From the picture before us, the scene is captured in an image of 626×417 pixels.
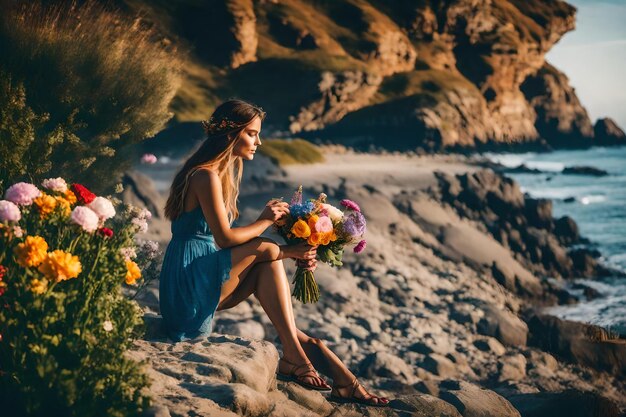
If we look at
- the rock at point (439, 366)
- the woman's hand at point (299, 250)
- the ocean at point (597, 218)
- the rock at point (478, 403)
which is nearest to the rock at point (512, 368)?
the rock at point (439, 366)

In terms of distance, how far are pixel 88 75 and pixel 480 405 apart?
7.26 metres

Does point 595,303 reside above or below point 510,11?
below

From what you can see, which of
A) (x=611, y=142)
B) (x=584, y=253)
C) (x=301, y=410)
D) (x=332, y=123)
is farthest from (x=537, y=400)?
(x=611, y=142)

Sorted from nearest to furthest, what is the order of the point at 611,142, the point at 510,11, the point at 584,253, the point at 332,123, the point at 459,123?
the point at 584,253, the point at 332,123, the point at 459,123, the point at 611,142, the point at 510,11

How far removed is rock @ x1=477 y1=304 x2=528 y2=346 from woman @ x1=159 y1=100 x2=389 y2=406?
6.85 metres

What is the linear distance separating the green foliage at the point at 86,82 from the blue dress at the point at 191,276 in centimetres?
382

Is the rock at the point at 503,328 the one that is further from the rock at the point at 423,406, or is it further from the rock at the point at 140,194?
the rock at the point at 140,194

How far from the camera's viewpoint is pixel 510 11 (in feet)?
419

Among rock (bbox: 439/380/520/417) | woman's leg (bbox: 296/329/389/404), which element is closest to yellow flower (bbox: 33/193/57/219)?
woman's leg (bbox: 296/329/389/404)

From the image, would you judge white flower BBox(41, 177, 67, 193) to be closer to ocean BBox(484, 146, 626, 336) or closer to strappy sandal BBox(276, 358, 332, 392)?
strappy sandal BBox(276, 358, 332, 392)

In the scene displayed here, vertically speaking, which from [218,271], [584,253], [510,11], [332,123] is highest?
[510,11]

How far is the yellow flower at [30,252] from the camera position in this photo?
418 centimetres

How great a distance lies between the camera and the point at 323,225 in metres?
5.63

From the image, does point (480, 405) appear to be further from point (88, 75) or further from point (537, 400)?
point (88, 75)
